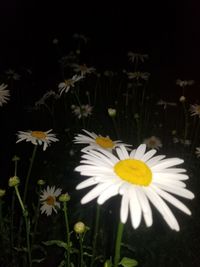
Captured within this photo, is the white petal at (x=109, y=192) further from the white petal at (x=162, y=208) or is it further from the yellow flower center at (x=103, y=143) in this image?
the yellow flower center at (x=103, y=143)

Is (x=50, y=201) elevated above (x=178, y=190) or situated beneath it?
situated beneath

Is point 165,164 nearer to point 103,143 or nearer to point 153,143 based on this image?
point 103,143

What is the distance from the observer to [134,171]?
2.65 feet

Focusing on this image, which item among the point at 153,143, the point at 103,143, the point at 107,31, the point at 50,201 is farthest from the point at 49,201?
the point at 107,31

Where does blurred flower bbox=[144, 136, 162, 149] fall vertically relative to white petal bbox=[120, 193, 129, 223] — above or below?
above

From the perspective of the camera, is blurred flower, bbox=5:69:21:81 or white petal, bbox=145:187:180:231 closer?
white petal, bbox=145:187:180:231

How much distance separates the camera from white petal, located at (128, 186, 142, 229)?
0.64 m

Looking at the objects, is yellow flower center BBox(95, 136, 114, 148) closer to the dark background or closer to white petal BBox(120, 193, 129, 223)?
white petal BBox(120, 193, 129, 223)

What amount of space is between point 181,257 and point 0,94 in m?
1.35

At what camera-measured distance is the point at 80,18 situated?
14.9 feet

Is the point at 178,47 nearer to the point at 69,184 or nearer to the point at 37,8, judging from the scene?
the point at 37,8

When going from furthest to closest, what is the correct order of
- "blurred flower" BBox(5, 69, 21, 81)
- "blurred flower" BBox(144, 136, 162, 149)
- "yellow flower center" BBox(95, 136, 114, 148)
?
"blurred flower" BBox(5, 69, 21, 81)
"blurred flower" BBox(144, 136, 162, 149)
"yellow flower center" BBox(95, 136, 114, 148)

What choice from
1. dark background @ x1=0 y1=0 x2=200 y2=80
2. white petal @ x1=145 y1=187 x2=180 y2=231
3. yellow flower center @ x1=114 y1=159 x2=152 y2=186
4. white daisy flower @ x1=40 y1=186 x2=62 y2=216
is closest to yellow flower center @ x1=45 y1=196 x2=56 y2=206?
white daisy flower @ x1=40 y1=186 x2=62 y2=216

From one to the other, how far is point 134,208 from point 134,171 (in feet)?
0.47
